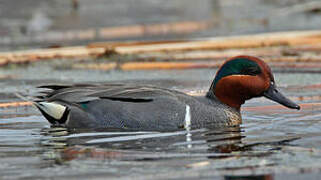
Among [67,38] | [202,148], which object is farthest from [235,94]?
[67,38]

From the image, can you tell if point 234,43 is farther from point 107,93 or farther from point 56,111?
point 56,111

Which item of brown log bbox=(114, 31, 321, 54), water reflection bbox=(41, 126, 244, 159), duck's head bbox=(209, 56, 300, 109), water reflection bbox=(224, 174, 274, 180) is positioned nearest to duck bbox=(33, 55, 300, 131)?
duck's head bbox=(209, 56, 300, 109)

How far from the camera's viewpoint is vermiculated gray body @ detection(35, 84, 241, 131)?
25.8ft

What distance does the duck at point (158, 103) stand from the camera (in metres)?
7.88

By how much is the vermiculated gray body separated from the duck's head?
146 millimetres

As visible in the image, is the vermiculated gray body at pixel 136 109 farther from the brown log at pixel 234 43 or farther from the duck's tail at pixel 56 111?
the brown log at pixel 234 43

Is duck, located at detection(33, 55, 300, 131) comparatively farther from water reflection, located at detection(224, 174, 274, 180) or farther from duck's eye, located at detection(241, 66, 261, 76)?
water reflection, located at detection(224, 174, 274, 180)

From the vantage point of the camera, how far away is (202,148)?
6.82 m

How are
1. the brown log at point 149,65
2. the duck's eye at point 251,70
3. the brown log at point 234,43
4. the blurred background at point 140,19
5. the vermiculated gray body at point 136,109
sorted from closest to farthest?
the vermiculated gray body at point 136,109
the duck's eye at point 251,70
the brown log at point 149,65
the brown log at point 234,43
the blurred background at point 140,19

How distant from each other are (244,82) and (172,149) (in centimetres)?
164

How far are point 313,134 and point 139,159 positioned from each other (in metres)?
1.81

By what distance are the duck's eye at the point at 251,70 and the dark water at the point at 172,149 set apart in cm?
49

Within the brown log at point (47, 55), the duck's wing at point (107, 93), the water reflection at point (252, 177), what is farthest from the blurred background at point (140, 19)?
the water reflection at point (252, 177)

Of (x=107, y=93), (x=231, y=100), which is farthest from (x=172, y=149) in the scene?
(x=231, y=100)
